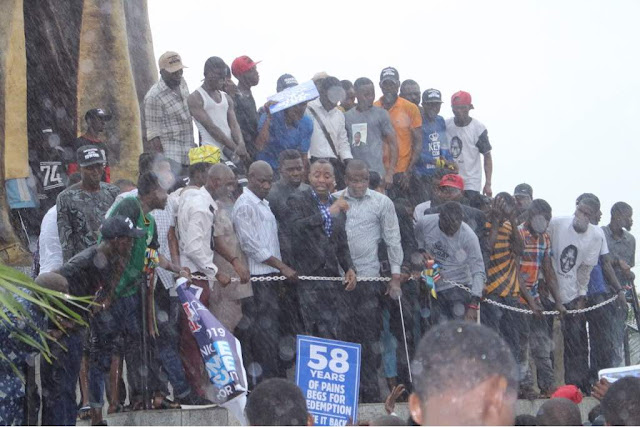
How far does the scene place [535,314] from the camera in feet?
45.6

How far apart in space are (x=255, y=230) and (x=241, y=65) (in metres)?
3.08

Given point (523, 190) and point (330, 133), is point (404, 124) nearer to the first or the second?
point (330, 133)

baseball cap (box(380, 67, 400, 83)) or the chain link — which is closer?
the chain link

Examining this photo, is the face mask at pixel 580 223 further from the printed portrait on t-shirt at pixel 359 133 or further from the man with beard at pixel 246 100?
the man with beard at pixel 246 100

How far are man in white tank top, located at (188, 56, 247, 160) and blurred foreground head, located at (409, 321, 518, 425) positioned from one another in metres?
8.64

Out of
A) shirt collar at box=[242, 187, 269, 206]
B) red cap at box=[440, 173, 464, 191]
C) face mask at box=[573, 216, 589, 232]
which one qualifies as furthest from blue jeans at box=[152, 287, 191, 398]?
face mask at box=[573, 216, 589, 232]

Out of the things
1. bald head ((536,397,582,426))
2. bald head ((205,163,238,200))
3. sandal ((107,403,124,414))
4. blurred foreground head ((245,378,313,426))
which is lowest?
sandal ((107,403,124,414))

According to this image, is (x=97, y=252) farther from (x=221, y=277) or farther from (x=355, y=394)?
(x=355, y=394)

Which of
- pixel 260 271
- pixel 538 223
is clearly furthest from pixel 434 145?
pixel 260 271

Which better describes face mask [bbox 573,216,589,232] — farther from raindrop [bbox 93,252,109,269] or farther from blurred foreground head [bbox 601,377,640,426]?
blurred foreground head [bbox 601,377,640,426]

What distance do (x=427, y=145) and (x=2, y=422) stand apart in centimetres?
770

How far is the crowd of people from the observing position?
1004 centimetres

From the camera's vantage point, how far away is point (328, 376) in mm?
10125

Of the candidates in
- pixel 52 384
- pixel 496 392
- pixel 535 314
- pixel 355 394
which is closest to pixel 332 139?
pixel 535 314
